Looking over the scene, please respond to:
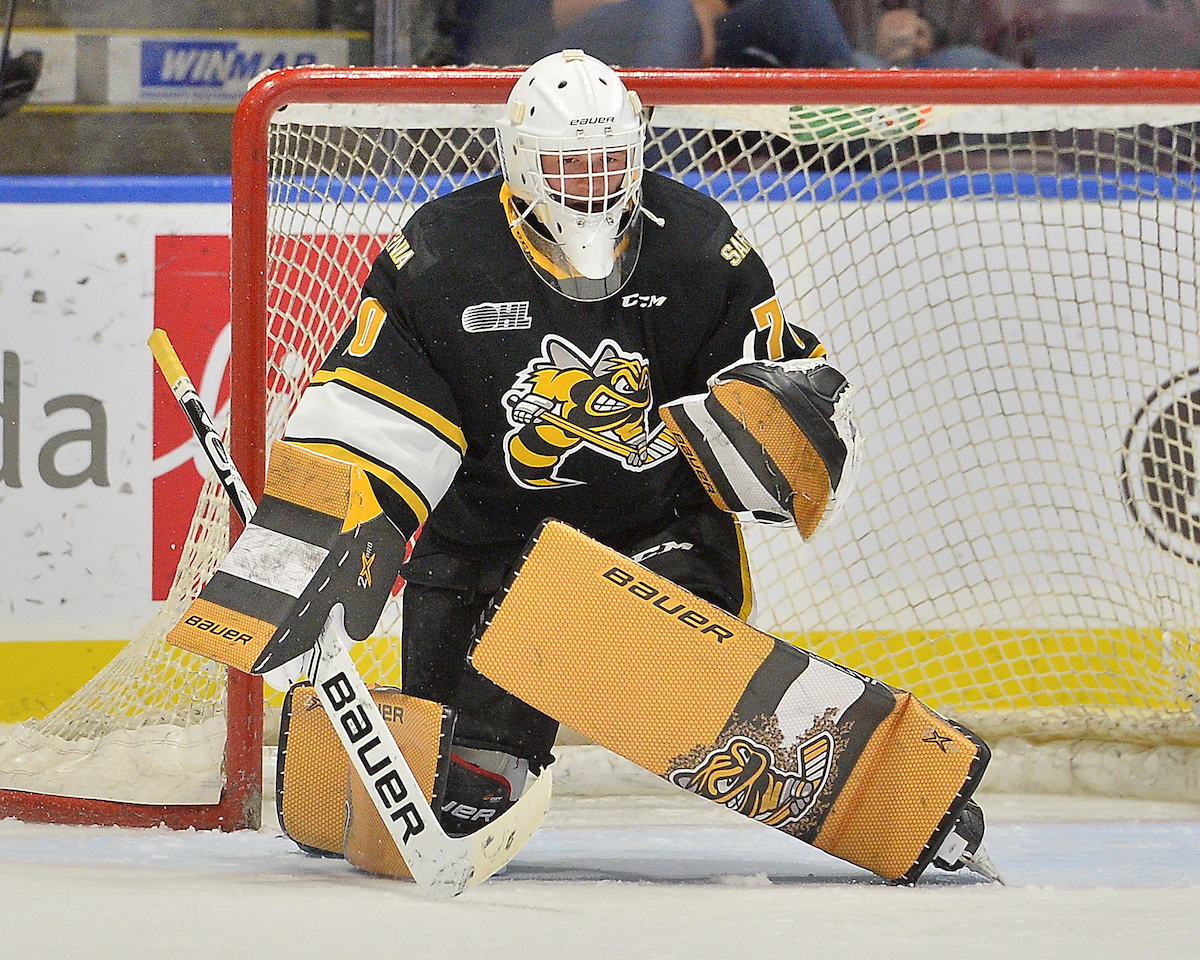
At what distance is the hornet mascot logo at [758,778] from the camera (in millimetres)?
1709

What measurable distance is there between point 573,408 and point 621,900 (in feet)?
1.97

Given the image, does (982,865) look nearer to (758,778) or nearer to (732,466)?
(758,778)

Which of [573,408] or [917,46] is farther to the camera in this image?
[917,46]

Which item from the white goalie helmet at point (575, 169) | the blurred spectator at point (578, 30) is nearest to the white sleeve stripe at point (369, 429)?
the white goalie helmet at point (575, 169)

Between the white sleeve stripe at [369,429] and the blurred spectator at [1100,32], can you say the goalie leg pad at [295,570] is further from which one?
the blurred spectator at [1100,32]

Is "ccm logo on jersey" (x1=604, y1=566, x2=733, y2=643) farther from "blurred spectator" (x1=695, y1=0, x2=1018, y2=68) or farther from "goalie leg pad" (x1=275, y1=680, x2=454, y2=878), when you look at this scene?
"blurred spectator" (x1=695, y1=0, x2=1018, y2=68)

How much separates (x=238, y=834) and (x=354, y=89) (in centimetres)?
104

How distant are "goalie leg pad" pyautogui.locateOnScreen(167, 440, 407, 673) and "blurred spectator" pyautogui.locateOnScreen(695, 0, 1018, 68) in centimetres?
176

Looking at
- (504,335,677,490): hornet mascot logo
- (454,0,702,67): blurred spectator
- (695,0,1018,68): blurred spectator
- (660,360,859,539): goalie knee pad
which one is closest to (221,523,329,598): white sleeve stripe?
(504,335,677,490): hornet mascot logo

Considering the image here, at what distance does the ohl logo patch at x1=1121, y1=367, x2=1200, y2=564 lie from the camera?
8.57 feet

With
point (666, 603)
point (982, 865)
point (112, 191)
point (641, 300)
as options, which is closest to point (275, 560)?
point (666, 603)

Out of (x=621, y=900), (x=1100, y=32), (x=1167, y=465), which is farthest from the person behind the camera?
(x=1100, y=32)

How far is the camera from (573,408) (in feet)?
6.05

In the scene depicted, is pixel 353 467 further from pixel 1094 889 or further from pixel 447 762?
pixel 1094 889
